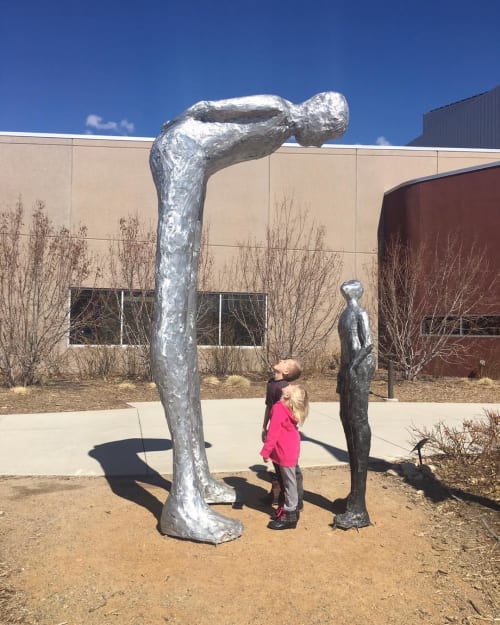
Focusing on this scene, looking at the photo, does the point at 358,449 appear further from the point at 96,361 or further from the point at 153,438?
the point at 96,361

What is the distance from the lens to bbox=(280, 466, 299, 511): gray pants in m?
3.88

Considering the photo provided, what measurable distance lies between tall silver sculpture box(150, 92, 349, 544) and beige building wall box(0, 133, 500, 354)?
34.5 ft

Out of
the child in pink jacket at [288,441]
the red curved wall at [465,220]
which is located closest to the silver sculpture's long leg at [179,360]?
the child in pink jacket at [288,441]

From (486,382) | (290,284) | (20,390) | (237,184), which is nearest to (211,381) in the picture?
(290,284)

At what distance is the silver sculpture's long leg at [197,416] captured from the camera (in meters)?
4.05

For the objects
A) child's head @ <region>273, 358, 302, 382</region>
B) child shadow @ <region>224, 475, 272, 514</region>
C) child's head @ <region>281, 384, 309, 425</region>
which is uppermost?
child's head @ <region>273, 358, 302, 382</region>

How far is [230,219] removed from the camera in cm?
1458

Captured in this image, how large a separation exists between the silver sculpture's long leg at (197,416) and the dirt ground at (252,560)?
134 millimetres

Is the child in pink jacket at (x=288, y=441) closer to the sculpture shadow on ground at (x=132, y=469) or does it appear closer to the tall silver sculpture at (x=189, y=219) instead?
the tall silver sculpture at (x=189, y=219)

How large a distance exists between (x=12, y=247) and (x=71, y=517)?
9993mm

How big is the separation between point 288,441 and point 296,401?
0.31m

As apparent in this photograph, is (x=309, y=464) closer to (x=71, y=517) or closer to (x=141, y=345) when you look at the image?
(x=71, y=517)

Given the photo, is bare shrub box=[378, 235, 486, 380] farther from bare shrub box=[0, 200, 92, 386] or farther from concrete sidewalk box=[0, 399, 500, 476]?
bare shrub box=[0, 200, 92, 386]

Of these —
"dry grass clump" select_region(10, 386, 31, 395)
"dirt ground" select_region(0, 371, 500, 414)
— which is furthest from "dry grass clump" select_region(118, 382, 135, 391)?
"dry grass clump" select_region(10, 386, 31, 395)
